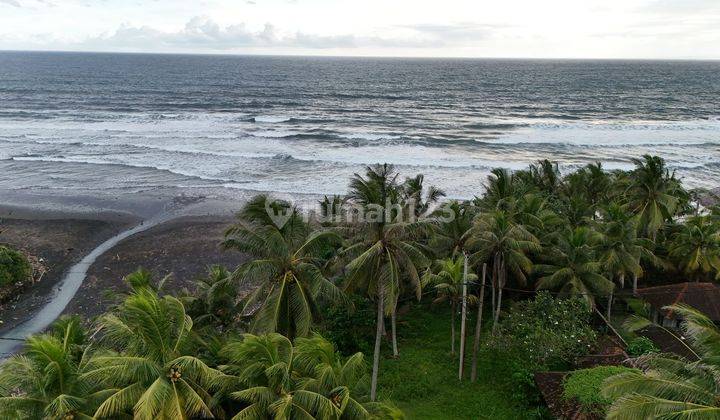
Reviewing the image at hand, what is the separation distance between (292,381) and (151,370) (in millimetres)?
2867

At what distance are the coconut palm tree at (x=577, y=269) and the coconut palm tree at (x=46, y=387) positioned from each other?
17441 mm

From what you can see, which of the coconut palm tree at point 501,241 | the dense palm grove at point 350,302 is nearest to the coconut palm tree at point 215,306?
the dense palm grove at point 350,302

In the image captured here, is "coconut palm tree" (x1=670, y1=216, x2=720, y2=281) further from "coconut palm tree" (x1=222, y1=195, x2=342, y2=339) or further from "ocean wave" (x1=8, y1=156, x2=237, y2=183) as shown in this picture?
"ocean wave" (x1=8, y1=156, x2=237, y2=183)

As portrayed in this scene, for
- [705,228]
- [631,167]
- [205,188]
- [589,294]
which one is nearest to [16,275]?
[205,188]

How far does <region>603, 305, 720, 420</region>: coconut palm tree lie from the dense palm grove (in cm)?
3

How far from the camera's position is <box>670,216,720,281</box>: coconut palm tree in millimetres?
24922

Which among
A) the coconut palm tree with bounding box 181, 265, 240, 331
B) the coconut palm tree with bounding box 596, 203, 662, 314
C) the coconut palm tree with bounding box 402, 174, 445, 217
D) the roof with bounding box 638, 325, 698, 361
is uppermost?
the coconut palm tree with bounding box 402, 174, 445, 217

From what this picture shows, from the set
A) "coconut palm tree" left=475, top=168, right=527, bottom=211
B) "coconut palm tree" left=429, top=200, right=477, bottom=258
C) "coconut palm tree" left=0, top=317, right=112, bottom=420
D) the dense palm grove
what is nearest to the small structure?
the dense palm grove

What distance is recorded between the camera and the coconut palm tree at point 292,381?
10352mm

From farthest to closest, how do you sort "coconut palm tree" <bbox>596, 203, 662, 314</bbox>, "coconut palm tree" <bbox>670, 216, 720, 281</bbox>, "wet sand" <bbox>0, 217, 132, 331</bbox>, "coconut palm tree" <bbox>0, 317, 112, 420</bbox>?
"wet sand" <bbox>0, 217, 132, 331</bbox>, "coconut palm tree" <bbox>670, 216, 720, 281</bbox>, "coconut palm tree" <bbox>596, 203, 662, 314</bbox>, "coconut palm tree" <bbox>0, 317, 112, 420</bbox>

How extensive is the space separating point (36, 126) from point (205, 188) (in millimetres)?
41159

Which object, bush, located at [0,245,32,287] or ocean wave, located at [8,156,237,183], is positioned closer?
bush, located at [0,245,32,287]

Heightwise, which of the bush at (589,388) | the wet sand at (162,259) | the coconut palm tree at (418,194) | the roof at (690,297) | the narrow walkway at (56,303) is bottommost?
the narrow walkway at (56,303)

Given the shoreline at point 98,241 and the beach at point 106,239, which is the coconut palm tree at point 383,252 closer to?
the beach at point 106,239
